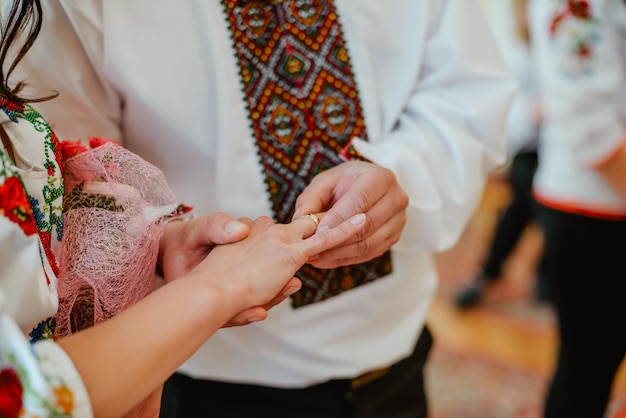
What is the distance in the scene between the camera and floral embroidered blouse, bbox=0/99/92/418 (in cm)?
43

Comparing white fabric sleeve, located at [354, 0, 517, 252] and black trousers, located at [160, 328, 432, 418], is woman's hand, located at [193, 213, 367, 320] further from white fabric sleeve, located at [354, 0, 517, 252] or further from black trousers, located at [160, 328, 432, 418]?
black trousers, located at [160, 328, 432, 418]

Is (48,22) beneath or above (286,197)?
above

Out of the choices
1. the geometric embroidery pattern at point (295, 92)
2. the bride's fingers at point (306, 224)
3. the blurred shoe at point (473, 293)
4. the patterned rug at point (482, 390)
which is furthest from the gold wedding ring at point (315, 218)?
the blurred shoe at point (473, 293)

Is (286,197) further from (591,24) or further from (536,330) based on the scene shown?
(536,330)

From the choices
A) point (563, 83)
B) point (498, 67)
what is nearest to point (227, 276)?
point (498, 67)

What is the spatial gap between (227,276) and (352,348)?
37cm

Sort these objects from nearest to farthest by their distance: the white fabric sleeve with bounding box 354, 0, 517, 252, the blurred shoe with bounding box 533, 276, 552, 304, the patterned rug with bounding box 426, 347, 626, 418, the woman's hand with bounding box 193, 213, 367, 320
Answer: the woman's hand with bounding box 193, 213, 367, 320
the white fabric sleeve with bounding box 354, 0, 517, 252
the patterned rug with bounding box 426, 347, 626, 418
the blurred shoe with bounding box 533, 276, 552, 304

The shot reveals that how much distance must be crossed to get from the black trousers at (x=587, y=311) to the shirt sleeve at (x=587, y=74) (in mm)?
150

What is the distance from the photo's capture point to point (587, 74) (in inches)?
46.8

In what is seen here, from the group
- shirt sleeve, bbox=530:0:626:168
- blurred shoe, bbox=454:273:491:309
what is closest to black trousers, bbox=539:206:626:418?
shirt sleeve, bbox=530:0:626:168

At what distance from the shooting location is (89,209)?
2.11ft

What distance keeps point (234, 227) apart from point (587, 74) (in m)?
0.88

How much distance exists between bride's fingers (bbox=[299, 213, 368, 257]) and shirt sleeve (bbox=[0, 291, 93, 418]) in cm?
25

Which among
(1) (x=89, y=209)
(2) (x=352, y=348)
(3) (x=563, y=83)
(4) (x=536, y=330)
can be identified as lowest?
(4) (x=536, y=330)
